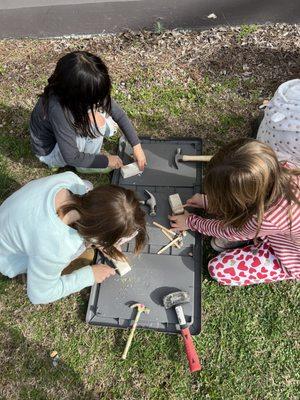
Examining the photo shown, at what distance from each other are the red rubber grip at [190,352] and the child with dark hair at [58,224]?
2.15 ft

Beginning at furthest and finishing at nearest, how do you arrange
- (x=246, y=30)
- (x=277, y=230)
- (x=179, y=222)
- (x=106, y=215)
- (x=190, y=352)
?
(x=246, y=30)
(x=179, y=222)
(x=190, y=352)
(x=277, y=230)
(x=106, y=215)

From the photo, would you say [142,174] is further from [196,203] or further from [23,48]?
[23,48]

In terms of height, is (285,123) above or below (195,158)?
above

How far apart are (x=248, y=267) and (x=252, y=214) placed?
548 millimetres

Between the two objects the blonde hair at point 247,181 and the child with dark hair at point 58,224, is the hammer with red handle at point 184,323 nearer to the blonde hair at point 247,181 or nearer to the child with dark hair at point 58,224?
the child with dark hair at point 58,224

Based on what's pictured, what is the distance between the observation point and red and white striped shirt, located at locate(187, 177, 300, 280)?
2076 mm

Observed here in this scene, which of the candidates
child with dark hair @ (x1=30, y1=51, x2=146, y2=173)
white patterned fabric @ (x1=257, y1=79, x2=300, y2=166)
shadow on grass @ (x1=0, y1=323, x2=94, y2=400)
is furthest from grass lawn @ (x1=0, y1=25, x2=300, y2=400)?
white patterned fabric @ (x1=257, y1=79, x2=300, y2=166)

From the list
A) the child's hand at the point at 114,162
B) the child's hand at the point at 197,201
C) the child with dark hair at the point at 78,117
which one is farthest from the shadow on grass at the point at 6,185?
the child's hand at the point at 197,201

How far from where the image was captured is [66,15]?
4020 millimetres

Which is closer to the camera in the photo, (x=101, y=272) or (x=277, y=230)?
(x=277, y=230)

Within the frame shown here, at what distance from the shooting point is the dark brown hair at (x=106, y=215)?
183 cm

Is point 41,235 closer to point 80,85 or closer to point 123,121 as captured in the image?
point 80,85

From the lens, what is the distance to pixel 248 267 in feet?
8.05

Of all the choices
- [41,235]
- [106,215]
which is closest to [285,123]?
[106,215]
